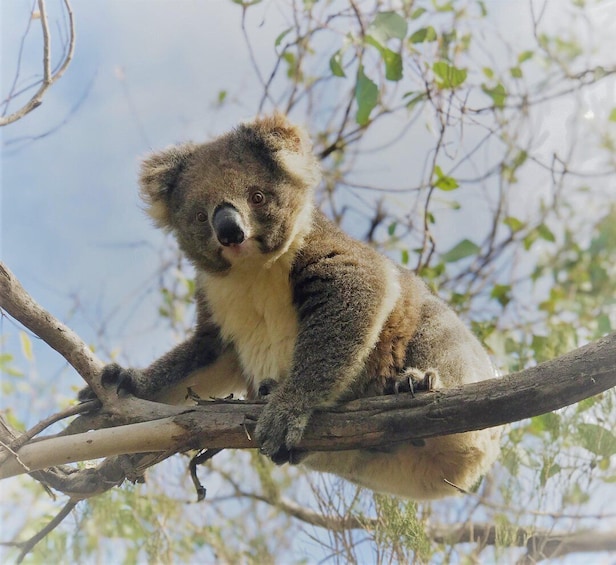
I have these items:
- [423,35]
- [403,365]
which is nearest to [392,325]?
→ [403,365]

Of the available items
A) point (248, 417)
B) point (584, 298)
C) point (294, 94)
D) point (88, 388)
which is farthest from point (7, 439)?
point (584, 298)

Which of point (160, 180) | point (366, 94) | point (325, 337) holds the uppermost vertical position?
point (366, 94)

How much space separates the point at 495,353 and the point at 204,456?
8.23 feet

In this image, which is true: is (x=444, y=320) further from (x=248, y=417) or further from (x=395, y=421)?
(x=248, y=417)

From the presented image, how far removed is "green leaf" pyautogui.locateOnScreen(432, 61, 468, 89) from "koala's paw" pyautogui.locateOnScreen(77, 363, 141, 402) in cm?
275

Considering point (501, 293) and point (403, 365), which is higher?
point (501, 293)

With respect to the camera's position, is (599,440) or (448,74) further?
(448,74)

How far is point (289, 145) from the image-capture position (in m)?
3.42

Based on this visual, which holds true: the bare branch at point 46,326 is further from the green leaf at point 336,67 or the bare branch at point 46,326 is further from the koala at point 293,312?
the green leaf at point 336,67

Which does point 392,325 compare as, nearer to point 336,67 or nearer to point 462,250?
point 462,250

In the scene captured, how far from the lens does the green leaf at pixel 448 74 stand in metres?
4.43

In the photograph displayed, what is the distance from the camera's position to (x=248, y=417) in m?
2.72

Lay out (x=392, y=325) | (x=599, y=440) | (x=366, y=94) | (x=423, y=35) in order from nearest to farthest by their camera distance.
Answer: (x=392, y=325) → (x=599, y=440) → (x=366, y=94) → (x=423, y=35)

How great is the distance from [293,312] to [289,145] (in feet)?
2.76
